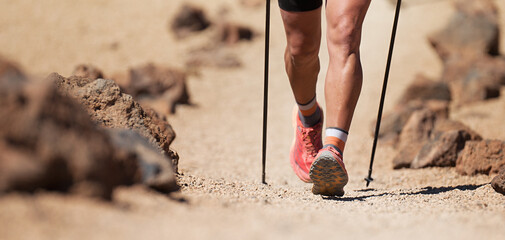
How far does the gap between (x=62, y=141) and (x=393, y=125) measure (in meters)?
4.44

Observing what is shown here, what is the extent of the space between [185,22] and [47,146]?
10.3 meters

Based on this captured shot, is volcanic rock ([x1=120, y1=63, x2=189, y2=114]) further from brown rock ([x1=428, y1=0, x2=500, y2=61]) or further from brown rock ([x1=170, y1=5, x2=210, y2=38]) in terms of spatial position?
brown rock ([x1=170, y1=5, x2=210, y2=38])

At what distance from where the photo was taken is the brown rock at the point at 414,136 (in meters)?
4.62

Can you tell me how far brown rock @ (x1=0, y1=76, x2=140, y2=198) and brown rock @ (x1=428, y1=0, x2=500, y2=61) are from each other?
7365 mm

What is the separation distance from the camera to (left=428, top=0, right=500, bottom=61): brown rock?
8.68 meters

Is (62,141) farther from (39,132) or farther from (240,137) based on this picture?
(240,137)

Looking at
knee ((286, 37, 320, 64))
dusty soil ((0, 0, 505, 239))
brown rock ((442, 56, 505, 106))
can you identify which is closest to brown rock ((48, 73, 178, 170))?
dusty soil ((0, 0, 505, 239))

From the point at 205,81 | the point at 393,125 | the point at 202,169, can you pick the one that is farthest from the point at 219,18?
the point at 202,169

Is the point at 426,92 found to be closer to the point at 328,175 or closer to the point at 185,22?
the point at 328,175

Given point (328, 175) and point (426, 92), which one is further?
point (426, 92)

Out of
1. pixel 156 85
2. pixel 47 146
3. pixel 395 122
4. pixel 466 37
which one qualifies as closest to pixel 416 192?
pixel 47 146

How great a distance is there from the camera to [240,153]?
527 cm

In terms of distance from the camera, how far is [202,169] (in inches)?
166

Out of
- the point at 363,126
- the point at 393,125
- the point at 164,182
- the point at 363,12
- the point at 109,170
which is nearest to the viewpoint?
the point at 109,170
